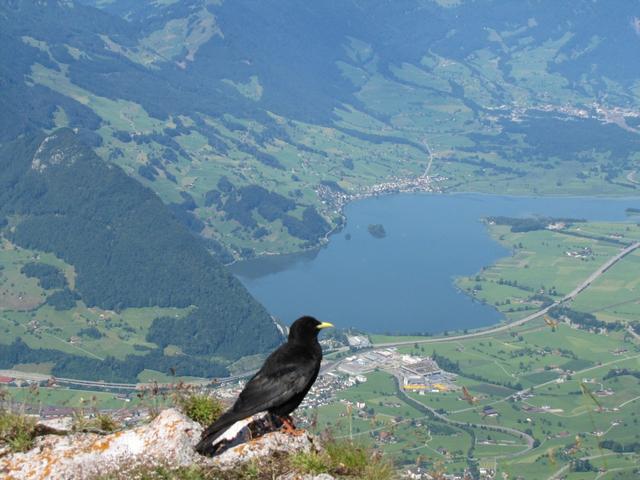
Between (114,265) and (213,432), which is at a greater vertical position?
(213,432)

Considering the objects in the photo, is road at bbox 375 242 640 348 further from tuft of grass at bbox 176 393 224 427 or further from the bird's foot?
the bird's foot

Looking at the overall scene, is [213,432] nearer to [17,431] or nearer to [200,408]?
[200,408]

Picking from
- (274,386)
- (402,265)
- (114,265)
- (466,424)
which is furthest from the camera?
(402,265)

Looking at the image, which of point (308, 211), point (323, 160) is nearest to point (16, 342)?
point (308, 211)

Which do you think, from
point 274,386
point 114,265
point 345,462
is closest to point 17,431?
point 274,386

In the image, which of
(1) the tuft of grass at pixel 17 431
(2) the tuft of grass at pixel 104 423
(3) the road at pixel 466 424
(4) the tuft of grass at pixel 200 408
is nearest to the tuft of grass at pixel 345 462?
(4) the tuft of grass at pixel 200 408

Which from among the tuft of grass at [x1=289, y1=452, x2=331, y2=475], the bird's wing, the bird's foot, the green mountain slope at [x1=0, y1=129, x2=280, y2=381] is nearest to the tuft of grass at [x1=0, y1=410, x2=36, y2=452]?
the bird's wing

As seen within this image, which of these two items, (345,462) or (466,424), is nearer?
(345,462)

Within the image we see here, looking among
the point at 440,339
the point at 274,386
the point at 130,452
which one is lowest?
the point at 440,339
